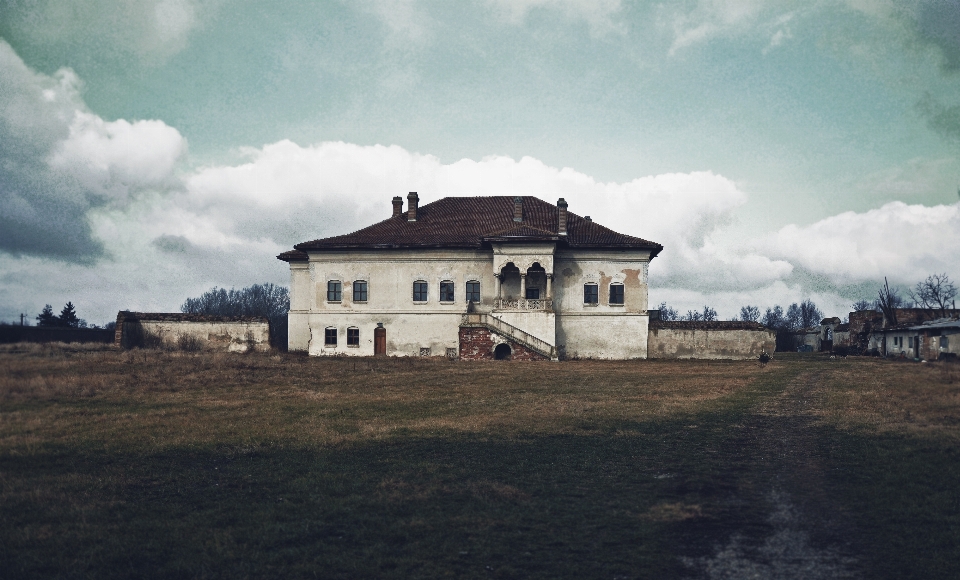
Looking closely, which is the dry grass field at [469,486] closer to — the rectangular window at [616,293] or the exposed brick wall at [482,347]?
the exposed brick wall at [482,347]

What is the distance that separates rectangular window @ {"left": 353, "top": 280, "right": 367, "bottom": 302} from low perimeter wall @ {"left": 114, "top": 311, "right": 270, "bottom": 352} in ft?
18.0

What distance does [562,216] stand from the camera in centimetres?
4100

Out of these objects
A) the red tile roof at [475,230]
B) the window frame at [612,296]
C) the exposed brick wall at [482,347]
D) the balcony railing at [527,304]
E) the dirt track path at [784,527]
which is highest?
the red tile roof at [475,230]

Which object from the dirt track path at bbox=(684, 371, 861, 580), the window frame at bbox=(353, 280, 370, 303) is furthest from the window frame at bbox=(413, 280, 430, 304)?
the dirt track path at bbox=(684, 371, 861, 580)

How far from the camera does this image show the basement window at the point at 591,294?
134 feet

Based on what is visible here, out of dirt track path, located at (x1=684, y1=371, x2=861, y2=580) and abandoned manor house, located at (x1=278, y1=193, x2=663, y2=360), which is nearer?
dirt track path, located at (x1=684, y1=371, x2=861, y2=580)

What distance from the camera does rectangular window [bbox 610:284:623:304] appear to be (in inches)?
1606

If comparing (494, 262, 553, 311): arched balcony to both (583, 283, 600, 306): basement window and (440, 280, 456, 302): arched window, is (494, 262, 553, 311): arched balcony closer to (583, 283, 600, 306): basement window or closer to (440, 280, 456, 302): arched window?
(583, 283, 600, 306): basement window

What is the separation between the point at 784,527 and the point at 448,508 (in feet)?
11.6

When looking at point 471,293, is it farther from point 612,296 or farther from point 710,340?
point 710,340

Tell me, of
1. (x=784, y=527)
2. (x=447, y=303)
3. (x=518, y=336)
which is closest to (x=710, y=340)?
(x=518, y=336)

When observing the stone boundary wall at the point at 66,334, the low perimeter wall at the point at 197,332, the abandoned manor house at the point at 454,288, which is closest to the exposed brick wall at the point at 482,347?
the abandoned manor house at the point at 454,288

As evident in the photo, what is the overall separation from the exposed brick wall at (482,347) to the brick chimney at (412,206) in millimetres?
9997

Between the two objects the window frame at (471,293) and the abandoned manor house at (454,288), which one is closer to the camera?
the abandoned manor house at (454,288)
